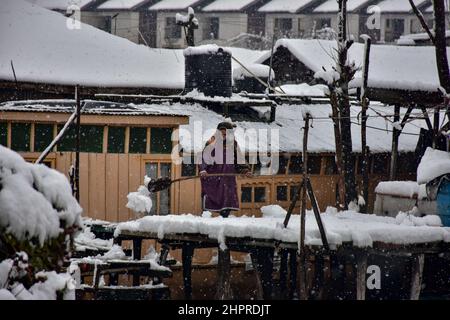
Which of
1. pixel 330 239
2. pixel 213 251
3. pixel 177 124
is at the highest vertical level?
pixel 177 124

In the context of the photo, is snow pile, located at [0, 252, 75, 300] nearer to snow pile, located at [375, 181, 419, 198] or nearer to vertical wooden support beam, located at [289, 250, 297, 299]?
vertical wooden support beam, located at [289, 250, 297, 299]

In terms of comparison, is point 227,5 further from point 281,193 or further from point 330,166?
point 281,193

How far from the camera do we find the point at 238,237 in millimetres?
14203

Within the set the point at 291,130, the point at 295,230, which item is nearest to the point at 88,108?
the point at 291,130

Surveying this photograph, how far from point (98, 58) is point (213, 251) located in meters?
9.08

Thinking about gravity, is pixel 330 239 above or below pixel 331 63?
below

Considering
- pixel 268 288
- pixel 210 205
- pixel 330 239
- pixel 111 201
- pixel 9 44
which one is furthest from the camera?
pixel 9 44

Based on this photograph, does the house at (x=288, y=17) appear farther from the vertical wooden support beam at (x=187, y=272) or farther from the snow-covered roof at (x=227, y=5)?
the vertical wooden support beam at (x=187, y=272)

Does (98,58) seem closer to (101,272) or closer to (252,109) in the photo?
(252,109)

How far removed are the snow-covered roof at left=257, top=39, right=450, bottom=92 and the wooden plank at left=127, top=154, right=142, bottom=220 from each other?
617 cm

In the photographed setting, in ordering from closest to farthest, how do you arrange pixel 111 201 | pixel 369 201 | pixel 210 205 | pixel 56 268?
pixel 56 268 → pixel 210 205 → pixel 111 201 → pixel 369 201

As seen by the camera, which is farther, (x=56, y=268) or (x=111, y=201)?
(x=111, y=201)

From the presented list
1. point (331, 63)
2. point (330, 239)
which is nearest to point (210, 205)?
point (330, 239)

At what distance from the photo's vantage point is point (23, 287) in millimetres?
8352
